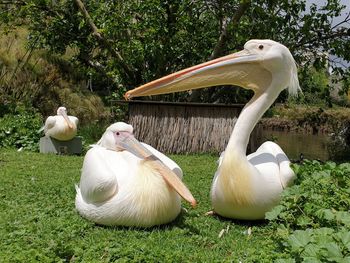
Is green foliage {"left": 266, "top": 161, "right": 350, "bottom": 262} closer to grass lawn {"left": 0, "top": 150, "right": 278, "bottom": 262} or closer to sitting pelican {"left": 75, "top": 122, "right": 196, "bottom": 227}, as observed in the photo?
grass lawn {"left": 0, "top": 150, "right": 278, "bottom": 262}

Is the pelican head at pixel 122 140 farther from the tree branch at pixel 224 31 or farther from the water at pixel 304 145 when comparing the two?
the water at pixel 304 145

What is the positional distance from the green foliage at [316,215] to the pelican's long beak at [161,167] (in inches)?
26.2

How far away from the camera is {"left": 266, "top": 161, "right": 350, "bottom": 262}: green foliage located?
90.0 inches

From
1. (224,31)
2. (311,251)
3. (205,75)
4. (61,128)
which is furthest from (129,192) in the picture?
(224,31)

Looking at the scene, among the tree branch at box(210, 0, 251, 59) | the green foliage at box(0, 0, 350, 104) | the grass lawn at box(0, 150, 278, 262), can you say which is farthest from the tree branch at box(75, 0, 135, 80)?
the grass lawn at box(0, 150, 278, 262)

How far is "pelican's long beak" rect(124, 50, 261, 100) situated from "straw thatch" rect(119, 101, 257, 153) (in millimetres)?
5413

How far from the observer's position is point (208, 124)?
384 inches

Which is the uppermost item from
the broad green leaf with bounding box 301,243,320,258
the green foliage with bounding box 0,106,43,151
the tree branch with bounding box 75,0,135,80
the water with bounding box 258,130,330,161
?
the tree branch with bounding box 75,0,135,80

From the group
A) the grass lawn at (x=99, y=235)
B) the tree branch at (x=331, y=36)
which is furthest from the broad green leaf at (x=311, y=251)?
the tree branch at (x=331, y=36)

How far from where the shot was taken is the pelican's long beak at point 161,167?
369 cm

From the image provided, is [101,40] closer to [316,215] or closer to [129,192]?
[129,192]

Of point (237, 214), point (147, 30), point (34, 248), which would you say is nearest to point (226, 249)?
point (237, 214)

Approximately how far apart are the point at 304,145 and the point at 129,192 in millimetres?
12915

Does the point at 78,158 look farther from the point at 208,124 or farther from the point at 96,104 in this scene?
the point at 96,104
